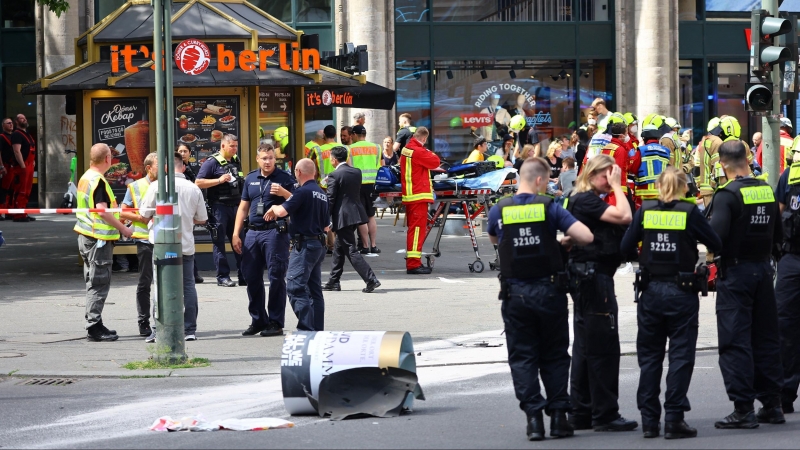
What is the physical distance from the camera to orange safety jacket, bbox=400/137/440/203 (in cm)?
1666

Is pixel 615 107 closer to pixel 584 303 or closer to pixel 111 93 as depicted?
pixel 111 93

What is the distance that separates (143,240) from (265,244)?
1.18 metres

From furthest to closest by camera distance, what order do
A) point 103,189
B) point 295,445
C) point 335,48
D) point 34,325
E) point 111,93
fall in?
point 335,48 < point 111,93 < point 34,325 < point 103,189 < point 295,445

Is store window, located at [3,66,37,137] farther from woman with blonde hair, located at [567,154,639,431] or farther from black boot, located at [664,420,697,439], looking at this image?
black boot, located at [664,420,697,439]

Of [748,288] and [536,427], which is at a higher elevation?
[748,288]

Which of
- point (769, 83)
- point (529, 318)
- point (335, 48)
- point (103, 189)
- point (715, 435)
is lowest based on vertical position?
point (715, 435)

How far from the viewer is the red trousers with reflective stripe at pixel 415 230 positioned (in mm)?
16828

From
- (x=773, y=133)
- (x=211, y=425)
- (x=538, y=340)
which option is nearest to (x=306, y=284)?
(x=211, y=425)

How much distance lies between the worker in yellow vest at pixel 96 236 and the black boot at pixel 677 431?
6.20 metres

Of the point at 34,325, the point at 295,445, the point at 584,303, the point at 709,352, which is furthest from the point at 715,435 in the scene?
the point at 34,325

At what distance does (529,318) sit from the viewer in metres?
7.45

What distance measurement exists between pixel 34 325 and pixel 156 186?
8.03ft

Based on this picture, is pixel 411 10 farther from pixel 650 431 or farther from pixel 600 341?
pixel 650 431

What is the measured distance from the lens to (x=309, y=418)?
829 cm
